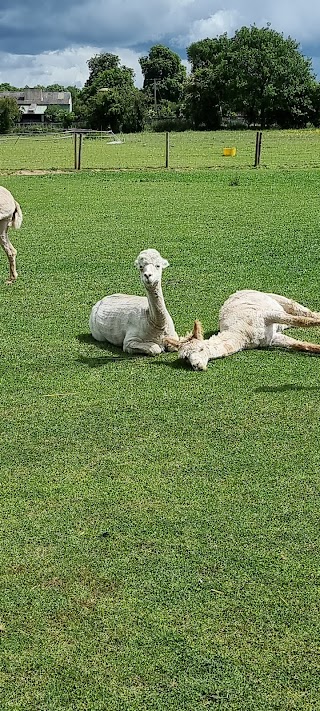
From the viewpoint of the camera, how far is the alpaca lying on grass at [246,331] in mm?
6219

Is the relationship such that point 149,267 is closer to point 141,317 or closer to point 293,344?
point 141,317

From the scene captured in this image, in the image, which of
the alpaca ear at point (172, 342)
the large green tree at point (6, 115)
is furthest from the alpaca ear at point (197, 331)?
the large green tree at point (6, 115)

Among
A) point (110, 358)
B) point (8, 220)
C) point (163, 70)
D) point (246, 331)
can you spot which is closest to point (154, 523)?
point (110, 358)

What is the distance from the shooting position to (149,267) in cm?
597

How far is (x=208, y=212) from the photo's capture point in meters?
15.4

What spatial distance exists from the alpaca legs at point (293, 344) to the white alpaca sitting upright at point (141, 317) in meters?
0.91

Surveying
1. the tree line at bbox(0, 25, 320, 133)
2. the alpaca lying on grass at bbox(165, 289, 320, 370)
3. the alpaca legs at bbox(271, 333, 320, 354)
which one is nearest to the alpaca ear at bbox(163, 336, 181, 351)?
the alpaca lying on grass at bbox(165, 289, 320, 370)

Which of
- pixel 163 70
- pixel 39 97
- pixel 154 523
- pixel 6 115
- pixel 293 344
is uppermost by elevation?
pixel 163 70

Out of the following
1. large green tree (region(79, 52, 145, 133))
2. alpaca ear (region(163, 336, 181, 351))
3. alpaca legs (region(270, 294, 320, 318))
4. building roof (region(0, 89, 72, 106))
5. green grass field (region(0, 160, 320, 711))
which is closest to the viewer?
green grass field (region(0, 160, 320, 711))

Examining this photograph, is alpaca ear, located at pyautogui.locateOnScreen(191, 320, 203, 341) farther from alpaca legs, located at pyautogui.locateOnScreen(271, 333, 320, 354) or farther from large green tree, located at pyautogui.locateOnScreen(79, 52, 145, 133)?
large green tree, located at pyautogui.locateOnScreen(79, 52, 145, 133)

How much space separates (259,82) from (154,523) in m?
83.4

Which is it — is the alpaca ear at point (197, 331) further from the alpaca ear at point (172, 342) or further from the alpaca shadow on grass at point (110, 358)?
the alpaca shadow on grass at point (110, 358)

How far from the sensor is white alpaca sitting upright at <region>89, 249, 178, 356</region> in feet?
19.8

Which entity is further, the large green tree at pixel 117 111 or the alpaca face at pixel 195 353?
the large green tree at pixel 117 111
